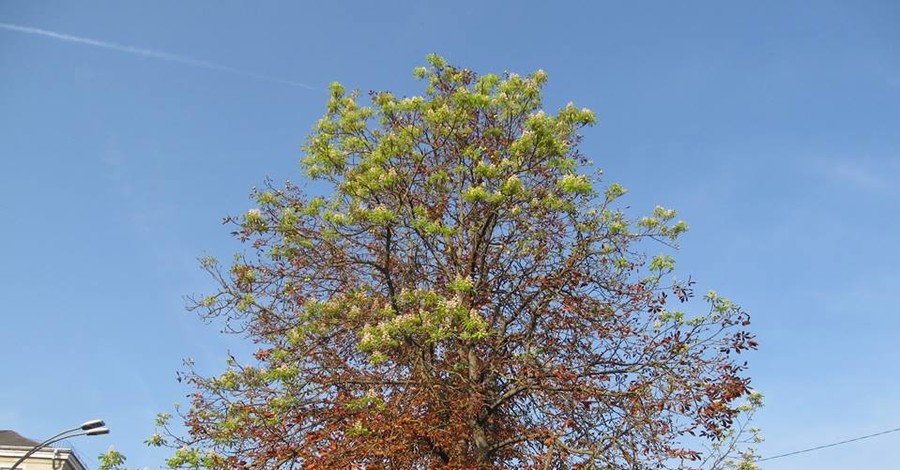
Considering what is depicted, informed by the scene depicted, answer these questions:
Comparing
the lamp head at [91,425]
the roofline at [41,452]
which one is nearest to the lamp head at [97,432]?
the lamp head at [91,425]

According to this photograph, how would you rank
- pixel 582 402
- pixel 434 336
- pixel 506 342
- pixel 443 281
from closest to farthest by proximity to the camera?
pixel 434 336, pixel 582 402, pixel 506 342, pixel 443 281

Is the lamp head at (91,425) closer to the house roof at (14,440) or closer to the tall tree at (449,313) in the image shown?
the tall tree at (449,313)

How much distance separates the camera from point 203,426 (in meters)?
13.2

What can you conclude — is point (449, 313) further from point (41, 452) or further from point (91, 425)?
point (41, 452)

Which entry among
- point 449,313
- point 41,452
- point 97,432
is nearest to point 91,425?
point 97,432

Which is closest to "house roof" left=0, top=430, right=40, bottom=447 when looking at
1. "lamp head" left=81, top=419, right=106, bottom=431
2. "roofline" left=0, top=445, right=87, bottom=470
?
"roofline" left=0, top=445, right=87, bottom=470

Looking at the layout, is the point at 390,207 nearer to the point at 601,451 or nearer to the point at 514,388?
the point at 514,388

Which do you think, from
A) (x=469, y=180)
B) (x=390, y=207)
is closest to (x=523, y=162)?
(x=469, y=180)

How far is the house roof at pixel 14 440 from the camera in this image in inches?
1769

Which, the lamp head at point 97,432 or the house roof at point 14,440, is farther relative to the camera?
the house roof at point 14,440

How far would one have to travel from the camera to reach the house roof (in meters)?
44.9

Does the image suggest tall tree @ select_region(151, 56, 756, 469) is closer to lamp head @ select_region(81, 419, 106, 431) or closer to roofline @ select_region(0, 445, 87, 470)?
lamp head @ select_region(81, 419, 106, 431)

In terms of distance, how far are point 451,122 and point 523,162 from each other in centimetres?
181

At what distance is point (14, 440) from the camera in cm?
4609
